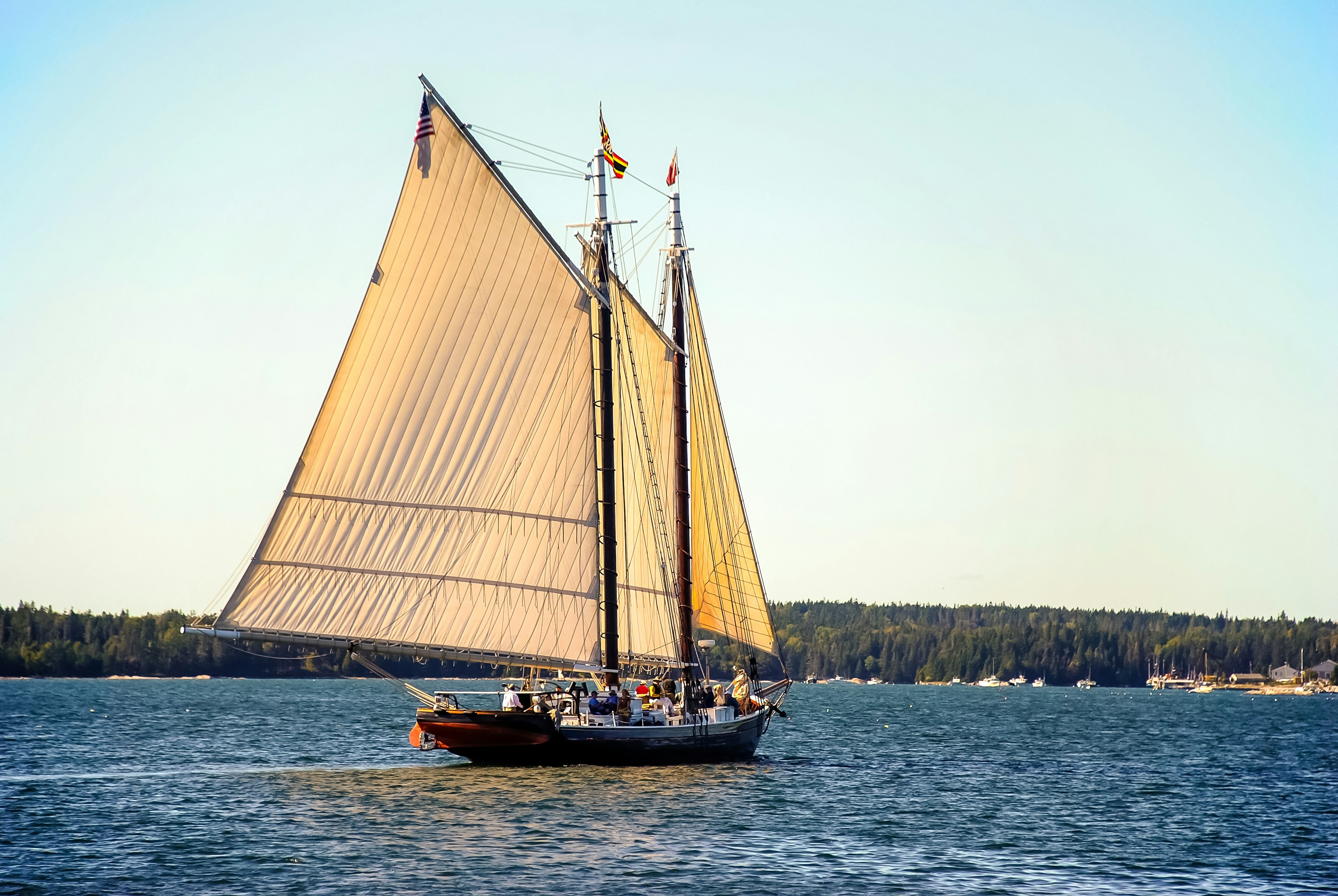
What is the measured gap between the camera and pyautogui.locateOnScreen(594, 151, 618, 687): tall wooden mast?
A: 180 ft

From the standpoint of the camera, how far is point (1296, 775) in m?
70.9

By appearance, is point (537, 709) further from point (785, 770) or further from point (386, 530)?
point (785, 770)

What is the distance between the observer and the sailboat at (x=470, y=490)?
50.1 m

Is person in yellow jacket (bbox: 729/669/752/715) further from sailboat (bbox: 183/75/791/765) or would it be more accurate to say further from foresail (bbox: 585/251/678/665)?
sailboat (bbox: 183/75/791/765)

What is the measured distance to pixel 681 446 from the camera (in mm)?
64062

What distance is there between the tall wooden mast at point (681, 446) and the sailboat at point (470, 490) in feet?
20.0

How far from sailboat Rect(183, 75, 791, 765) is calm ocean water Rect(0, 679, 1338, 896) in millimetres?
3316

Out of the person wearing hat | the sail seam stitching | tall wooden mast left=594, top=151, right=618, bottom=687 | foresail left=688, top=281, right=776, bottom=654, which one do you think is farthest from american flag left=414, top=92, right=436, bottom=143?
the person wearing hat

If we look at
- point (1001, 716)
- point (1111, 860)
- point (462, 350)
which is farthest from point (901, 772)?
point (1001, 716)

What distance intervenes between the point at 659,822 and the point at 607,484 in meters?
15.6

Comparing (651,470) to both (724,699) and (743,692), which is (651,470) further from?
(743,692)

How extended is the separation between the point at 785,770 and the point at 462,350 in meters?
25.7

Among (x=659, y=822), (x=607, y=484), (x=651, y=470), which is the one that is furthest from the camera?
(x=651, y=470)

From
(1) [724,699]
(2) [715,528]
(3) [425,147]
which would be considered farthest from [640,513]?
(3) [425,147]
